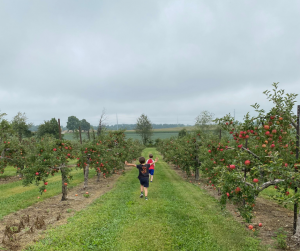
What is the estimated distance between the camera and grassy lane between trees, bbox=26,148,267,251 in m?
5.19

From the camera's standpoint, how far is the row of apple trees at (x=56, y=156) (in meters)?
8.22

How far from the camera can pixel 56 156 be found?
8.80 m

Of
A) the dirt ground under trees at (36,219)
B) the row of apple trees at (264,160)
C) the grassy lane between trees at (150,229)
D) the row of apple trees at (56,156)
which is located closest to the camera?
the row of apple trees at (264,160)

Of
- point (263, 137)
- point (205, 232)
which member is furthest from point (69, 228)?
point (263, 137)

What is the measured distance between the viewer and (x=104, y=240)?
17.9ft

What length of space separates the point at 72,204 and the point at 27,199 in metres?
2.96

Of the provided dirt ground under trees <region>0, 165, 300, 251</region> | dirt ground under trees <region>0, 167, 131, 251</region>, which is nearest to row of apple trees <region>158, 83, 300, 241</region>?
dirt ground under trees <region>0, 165, 300, 251</region>

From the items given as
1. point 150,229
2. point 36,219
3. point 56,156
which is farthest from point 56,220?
point 150,229

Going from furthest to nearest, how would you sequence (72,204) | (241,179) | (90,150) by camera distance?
1. (90,150)
2. (72,204)
3. (241,179)

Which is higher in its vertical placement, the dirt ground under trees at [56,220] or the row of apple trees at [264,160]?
the row of apple trees at [264,160]

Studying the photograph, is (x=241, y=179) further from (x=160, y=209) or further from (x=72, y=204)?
(x=72, y=204)

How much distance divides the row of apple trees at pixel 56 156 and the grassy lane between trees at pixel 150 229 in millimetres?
2323

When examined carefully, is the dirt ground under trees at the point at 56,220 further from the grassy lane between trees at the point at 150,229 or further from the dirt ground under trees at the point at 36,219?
the grassy lane between trees at the point at 150,229

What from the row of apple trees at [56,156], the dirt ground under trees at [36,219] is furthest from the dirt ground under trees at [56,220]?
the row of apple trees at [56,156]
